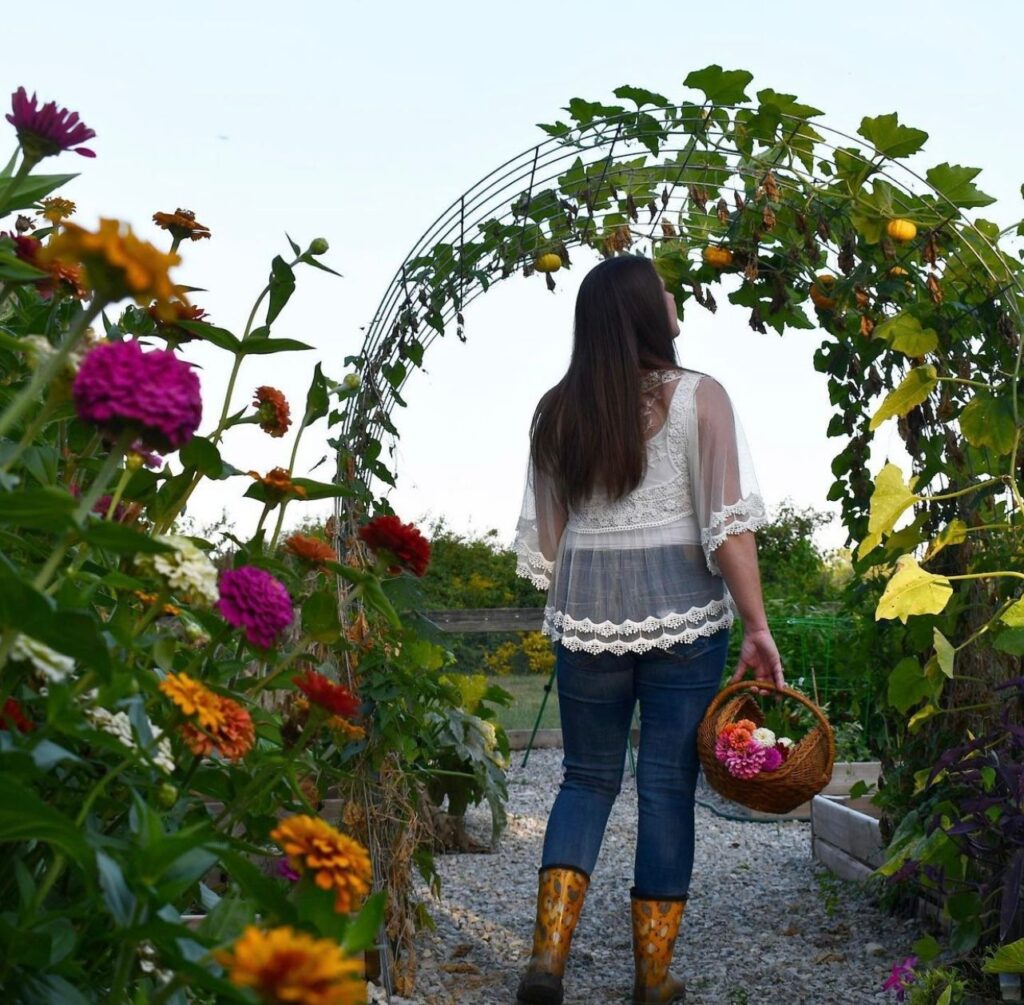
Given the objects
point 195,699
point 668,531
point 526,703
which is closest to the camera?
point 195,699

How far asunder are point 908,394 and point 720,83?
793 mm

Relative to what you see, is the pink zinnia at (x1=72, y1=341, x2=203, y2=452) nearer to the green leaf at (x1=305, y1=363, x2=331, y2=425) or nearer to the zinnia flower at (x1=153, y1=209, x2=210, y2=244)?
the green leaf at (x1=305, y1=363, x2=331, y2=425)

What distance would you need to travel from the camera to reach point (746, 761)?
2.48 meters

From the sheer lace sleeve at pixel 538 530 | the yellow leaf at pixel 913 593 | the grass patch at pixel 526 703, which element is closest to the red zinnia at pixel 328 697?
the yellow leaf at pixel 913 593

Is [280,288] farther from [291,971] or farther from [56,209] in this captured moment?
[291,971]

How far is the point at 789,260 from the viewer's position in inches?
123

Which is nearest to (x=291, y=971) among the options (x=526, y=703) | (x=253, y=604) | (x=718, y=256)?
(x=253, y=604)

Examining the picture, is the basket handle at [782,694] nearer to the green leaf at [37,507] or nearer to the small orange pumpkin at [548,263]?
the small orange pumpkin at [548,263]

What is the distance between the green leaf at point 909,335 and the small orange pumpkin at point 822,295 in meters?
0.31

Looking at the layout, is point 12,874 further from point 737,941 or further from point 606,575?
point 737,941

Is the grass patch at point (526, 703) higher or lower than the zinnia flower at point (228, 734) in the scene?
lower

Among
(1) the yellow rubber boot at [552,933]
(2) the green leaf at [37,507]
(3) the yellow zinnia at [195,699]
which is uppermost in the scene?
(2) the green leaf at [37,507]

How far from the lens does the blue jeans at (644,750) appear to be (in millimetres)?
2631

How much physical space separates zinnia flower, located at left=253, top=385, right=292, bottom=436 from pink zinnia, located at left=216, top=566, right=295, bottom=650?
444 mm
